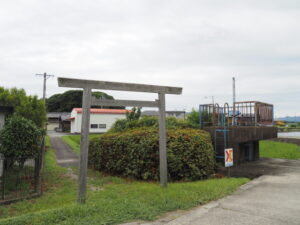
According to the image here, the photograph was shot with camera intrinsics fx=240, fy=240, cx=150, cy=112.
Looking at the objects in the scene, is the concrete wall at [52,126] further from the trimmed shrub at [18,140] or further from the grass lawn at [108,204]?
the grass lawn at [108,204]

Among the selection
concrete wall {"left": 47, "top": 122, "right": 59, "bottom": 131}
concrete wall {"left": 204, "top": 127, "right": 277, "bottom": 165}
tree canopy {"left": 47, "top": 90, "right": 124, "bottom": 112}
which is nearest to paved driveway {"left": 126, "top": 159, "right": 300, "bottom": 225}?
concrete wall {"left": 204, "top": 127, "right": 277, "bottom": 165}

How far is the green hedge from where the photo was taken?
7.45m

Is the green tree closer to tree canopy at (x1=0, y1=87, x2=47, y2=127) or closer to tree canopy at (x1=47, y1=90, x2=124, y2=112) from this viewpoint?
tree canopy at (x1=0, y1=87, x2=47, y2=127)

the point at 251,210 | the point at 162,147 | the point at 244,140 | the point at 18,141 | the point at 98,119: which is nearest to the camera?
the point at 251,210

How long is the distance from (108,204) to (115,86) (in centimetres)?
258

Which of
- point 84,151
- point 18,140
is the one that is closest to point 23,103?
point 18,140

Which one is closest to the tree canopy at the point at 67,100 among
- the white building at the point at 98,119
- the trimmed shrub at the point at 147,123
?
the white building at the point at 98,119

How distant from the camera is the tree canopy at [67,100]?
5653 centimetres

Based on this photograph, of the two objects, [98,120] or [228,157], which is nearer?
[228,157]

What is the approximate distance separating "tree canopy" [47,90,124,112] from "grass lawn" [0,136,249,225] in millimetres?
50067

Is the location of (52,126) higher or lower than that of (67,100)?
lower

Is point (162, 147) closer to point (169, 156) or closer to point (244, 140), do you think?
point (169, 156)

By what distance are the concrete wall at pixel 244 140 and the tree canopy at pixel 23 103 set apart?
1039 centimetres

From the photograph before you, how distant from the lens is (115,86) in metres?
5.62
